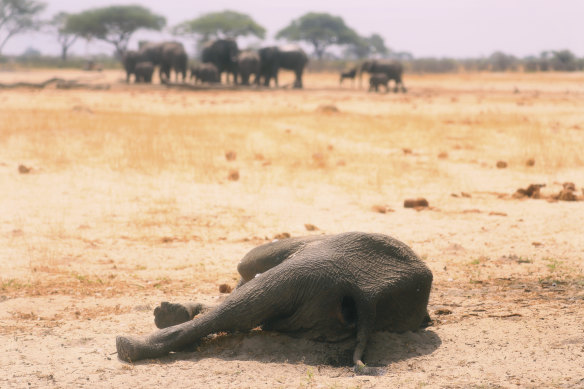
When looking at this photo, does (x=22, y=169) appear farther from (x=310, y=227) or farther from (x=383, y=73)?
(x=383, y=73)

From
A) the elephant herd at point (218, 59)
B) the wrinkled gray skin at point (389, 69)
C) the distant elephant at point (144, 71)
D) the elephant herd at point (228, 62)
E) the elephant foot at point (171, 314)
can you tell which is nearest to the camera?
the elephant foot at point (171, 314)

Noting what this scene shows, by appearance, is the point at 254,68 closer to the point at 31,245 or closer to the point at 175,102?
the point at 175,102

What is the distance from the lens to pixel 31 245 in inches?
287

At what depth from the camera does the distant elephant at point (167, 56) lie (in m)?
36.8

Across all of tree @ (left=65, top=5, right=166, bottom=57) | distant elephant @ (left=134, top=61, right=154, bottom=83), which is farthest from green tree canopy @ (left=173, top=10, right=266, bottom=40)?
distant elephant @ (left=134, top=61, right=154, bottom=83)

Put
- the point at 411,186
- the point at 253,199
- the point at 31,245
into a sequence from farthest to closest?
the point at 411,186 → the point at 253,199 → the point at 31,245

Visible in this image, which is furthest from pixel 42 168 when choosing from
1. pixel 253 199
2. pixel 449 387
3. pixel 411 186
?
pixel 449 387

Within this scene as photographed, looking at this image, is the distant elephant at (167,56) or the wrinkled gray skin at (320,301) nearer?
the wrinkled gray skin at (320,301)

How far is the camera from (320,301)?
4.20 meters

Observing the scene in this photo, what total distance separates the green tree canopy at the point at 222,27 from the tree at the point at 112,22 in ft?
9.08

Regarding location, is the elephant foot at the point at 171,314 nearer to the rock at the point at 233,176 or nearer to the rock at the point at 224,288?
the rock at the point at 224,288

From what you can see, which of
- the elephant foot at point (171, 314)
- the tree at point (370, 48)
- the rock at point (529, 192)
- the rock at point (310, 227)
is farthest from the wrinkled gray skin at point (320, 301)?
the tree at point (370, 48)

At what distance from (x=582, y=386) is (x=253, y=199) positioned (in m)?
6.39

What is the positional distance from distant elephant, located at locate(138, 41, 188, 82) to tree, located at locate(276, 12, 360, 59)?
2901 cm
